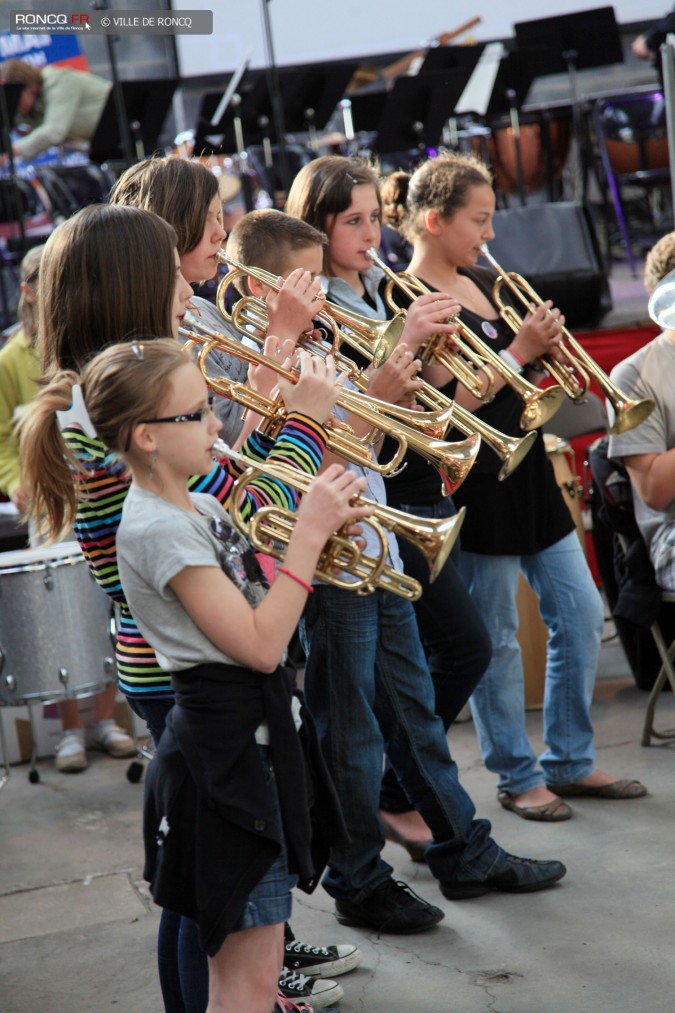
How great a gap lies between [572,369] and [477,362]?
1.31 ft

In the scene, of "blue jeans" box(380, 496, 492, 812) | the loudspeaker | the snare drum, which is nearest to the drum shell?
the loudspeaker

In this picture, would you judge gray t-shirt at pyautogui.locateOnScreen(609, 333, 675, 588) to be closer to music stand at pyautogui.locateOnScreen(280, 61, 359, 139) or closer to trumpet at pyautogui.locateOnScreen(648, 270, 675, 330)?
trumpet at pyautogui.locateOnScreen(648, 270, 675, 330)

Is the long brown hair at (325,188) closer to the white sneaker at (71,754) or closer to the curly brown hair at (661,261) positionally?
the curly brown hair at (661,261)

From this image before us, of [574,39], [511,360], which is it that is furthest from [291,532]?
[574,39]

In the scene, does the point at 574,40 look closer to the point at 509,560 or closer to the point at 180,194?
the point at 509,560

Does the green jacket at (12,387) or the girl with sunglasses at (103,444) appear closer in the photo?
the girl with sunglasses at (103,444)

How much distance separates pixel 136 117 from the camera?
8.05 metres

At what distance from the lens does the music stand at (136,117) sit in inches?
310

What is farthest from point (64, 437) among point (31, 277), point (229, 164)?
point (229, 164)

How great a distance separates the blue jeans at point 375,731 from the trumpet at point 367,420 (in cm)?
37

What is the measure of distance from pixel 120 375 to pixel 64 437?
0.22 metres

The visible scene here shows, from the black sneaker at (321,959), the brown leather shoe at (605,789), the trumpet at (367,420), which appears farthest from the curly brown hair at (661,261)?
the black sneaker at (321,959)

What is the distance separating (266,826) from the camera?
1869mm

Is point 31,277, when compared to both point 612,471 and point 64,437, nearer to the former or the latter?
point 612,471
